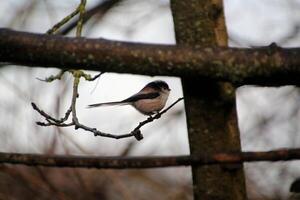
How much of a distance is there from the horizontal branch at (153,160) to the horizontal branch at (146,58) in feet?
0.55

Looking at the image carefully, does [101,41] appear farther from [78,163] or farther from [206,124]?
[206,124]

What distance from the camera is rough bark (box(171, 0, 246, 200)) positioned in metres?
1.62

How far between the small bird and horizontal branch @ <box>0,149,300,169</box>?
4.05 m

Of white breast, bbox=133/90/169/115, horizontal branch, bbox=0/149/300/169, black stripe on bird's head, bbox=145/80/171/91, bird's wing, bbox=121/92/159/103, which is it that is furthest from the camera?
black stripe on bird's head, bbox=145/80/171/91

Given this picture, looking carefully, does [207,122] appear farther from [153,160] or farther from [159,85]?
[159,85]

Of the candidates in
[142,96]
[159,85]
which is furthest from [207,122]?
[159,85]

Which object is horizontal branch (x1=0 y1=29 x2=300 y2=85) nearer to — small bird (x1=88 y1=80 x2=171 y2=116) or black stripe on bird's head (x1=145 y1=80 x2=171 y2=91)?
small bird (x1=88 y1=80 x2=171 y2=116)

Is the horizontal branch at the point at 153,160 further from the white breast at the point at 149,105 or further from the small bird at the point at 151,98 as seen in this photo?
the white breast at the point at 149,105

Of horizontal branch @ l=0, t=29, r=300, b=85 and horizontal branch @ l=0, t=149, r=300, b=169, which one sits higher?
horizontal branch @ l=0, t=29, r=300, b=85

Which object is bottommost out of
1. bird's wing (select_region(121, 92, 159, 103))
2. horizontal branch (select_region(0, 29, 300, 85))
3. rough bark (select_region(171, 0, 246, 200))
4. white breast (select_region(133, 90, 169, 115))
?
A: white breast (select_region(133, 90, 169, 115))

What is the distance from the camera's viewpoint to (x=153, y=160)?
3.25ft

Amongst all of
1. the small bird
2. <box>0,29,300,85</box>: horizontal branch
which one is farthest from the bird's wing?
<box>0,29,300,85</box>: horizontal branch

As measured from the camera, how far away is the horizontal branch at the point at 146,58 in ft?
3.52

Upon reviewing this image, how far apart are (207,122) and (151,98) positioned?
3755 mm
